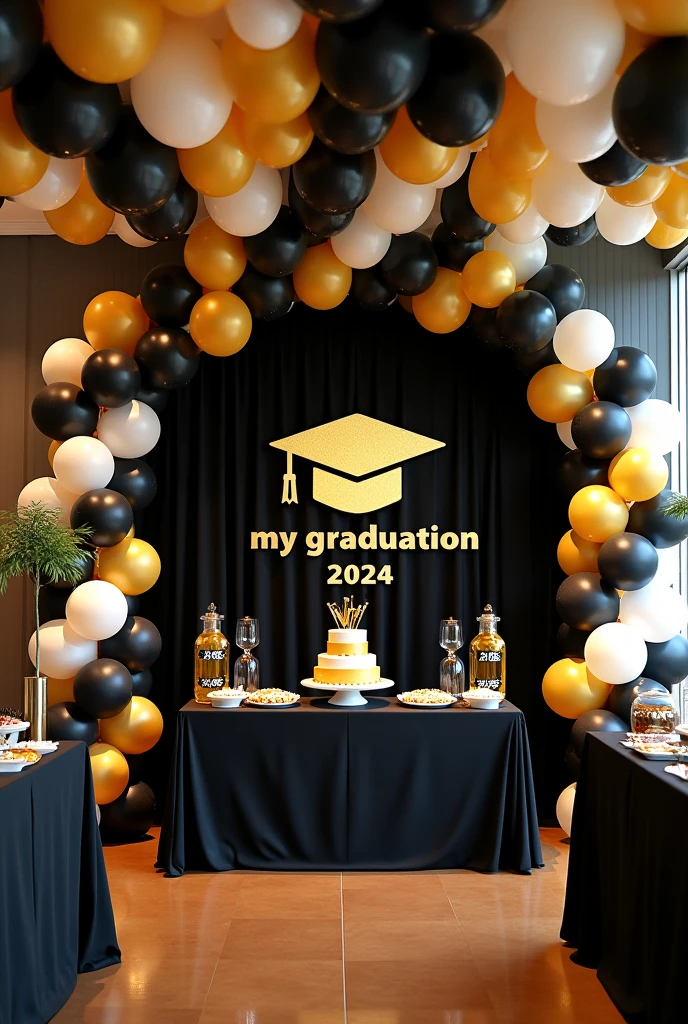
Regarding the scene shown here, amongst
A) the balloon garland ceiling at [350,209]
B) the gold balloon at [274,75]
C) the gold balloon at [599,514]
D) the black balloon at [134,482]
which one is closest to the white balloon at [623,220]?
A: the balloon garland ceiling at [350,209]

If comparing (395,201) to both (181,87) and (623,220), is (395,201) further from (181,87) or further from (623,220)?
(181,87)

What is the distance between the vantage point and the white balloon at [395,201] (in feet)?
13.5

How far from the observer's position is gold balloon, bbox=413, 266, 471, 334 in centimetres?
519

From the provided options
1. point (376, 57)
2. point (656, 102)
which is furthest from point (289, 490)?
point (656, 102)

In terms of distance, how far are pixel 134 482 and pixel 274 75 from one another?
2579mm

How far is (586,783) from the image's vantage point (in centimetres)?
368

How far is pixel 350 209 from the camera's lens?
143 inches

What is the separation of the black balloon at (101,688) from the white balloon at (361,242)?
2260mm

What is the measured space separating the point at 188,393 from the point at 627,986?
3.89 m

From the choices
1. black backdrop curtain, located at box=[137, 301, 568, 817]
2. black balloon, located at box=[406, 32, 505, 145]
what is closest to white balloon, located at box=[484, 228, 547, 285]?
black backdrop curtain, located at box=[137, 301, 568, 817]

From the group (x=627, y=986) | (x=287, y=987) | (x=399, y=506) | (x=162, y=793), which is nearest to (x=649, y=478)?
(x=399, y=506)

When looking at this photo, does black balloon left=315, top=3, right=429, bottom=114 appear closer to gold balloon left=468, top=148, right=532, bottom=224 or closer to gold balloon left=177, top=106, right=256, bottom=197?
gold balloon left=177, top=106, right=256, bottom=197

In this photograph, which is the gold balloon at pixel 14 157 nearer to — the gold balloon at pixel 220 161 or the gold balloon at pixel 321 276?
the gold balloon at pixel 220 161

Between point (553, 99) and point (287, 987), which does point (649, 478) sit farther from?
point (287, 987)
